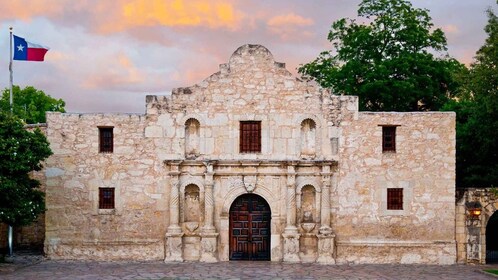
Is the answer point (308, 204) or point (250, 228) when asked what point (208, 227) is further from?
point (308, 204)

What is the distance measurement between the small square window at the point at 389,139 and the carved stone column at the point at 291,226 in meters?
4.12

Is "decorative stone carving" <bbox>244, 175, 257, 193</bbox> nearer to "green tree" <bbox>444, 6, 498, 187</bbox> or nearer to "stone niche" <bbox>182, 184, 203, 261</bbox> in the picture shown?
"stone niche" <bbox>182, 184, 203, 261</bbox>

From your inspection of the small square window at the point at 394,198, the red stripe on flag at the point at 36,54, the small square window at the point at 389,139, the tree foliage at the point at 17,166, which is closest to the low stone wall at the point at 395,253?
the small square window at the point at 394,198

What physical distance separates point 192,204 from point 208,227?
55.2 inches

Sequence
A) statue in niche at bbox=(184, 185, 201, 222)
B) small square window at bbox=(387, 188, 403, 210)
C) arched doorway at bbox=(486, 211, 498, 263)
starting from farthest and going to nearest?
arched doorway at bbox=(486, 211, 498, 263), statue in niche at bbox=(184, 185, 201, 222), small square window at bbox=(387, 188, 403, 210)

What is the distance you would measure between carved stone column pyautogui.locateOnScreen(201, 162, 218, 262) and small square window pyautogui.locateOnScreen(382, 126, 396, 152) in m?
7.54

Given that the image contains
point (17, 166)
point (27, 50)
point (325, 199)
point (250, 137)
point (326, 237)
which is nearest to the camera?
point (17, 166)

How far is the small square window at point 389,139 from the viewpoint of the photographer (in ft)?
90.0

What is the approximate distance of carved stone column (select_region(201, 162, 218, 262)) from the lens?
26766mm

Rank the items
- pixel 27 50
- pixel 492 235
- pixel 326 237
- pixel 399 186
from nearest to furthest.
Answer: pixel 326 237 < pixel 399 186 < pixel 27 50 < pixel 492 235

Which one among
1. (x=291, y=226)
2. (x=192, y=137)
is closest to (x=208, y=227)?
(x=291, y=226)

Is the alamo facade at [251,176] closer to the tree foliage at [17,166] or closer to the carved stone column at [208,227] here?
the carved stone column at [208,227]

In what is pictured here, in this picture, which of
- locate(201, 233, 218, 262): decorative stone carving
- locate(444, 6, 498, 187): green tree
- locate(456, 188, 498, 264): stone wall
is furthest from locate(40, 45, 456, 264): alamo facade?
locate(444, 6, 498, 187): green tree

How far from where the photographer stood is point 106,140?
27609 mm
